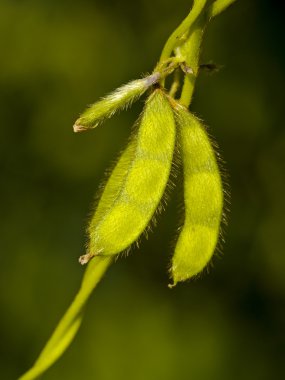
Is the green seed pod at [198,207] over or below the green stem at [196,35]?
below

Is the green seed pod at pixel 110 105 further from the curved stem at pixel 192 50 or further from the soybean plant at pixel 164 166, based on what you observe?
the curved stem at pixel 192 50

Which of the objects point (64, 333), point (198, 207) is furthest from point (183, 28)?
point (64, 333)

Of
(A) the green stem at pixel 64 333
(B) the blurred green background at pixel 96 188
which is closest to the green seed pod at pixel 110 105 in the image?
(A) the green stem at pixel 64 333

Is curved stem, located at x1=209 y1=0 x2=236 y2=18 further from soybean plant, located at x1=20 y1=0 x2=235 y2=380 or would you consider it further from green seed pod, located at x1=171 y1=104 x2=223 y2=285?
green seed pod, located at x1=171 y1=104 x2=223 y2=285

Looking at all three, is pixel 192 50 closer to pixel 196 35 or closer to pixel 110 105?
pixel 196 35

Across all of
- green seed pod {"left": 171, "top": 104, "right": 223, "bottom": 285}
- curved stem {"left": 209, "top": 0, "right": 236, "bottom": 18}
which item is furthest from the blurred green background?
curved stem {"left": 209, "top": 0, "right": 236, "bottom": 18}

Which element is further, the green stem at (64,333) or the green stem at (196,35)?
the green stem at (64,333)

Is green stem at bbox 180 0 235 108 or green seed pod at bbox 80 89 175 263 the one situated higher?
green stem at bbox 180 0 235 108
